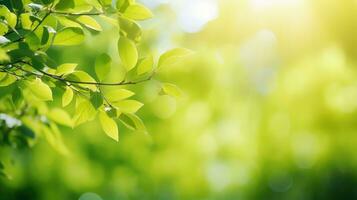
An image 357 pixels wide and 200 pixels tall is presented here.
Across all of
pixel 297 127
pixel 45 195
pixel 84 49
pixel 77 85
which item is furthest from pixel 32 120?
pixel 297 127

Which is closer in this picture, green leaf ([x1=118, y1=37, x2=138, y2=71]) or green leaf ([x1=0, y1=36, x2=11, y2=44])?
green leaf ([x1=0, y1=36, x2=11, y2=44])

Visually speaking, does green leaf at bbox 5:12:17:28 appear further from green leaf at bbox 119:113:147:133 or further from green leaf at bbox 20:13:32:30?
green leaf at bbox 119:113:147:133

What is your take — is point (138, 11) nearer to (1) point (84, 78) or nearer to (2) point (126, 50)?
(2) point (126, 50)

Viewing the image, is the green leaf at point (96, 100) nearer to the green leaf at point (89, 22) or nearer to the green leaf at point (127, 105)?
the green leaf at point (127, 105)

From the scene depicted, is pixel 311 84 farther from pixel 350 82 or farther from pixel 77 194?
pixel 77 194

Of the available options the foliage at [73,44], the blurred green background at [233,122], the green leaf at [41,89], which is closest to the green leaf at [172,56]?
the foliage at [73,44]

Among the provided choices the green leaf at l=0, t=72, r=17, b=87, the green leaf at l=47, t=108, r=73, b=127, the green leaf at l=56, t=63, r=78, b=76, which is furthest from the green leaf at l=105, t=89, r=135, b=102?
the green leaf at l=47, t=108, r=73, b=127
